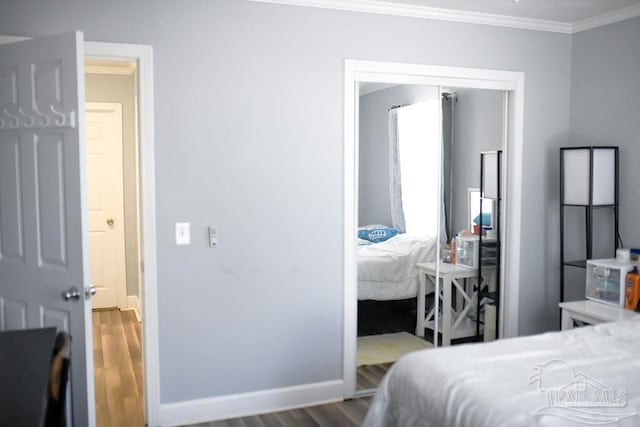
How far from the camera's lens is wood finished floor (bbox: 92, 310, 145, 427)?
140 inches

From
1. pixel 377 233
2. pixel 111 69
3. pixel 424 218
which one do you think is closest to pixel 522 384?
pixel 377 233

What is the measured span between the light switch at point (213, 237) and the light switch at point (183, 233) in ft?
0.38

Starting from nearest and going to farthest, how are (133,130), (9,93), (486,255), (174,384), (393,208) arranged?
(9,93)
(174,384)
(393,208)
(486,255)
(133,130)

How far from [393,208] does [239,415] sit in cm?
159

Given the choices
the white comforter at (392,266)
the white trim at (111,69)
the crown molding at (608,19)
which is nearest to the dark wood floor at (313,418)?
the white comforter at (392,266)

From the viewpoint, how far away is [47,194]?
270 centimetres

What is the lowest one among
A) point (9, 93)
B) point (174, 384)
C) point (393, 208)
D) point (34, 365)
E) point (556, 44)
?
point (174, 384)

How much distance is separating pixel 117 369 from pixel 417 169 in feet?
8.60

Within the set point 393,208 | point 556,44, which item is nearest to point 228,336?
point 393,208

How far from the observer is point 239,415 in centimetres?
349

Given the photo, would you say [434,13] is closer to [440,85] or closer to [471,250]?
[440,85]

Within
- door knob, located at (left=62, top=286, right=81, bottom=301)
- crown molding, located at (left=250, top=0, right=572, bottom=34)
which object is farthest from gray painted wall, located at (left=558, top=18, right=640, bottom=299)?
door knob, located at (left=62, top=286, right=81, bottom=301)

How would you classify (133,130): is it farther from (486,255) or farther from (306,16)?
(486,255)

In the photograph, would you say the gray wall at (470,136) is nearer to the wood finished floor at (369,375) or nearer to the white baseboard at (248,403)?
the wood finished floor at (369,375)
